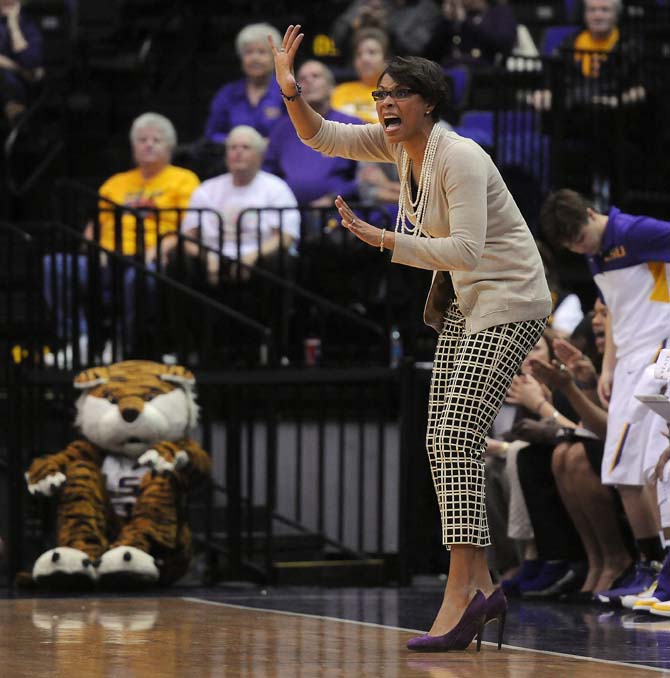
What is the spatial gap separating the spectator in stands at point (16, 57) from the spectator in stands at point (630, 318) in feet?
21.5

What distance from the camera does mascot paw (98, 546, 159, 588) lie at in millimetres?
7883

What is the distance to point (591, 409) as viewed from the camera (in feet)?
25.2

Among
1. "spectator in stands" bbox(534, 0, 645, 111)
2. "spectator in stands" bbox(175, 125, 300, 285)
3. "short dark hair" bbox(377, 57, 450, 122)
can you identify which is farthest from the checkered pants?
"spectator in stands" bbox(534, 0, 645, 111)

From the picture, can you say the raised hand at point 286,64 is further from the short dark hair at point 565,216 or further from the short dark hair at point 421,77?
the short dark hair at point 565,216

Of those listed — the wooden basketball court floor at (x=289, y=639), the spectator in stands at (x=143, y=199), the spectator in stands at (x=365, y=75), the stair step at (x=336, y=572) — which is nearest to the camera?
the wooden basketball court floor at (x=289, y=639)

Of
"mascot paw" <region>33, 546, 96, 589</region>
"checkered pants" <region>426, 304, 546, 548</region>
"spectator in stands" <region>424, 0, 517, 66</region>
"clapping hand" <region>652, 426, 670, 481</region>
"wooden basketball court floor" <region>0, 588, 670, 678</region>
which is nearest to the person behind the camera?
"wooden basketball court floor" <region>0, 588, 670, 678</region>

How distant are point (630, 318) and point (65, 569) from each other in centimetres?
284

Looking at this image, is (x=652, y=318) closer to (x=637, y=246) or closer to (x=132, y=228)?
(x=637, y=246)

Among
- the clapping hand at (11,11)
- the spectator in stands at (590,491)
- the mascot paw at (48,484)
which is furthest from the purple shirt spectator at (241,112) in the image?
the spectator in stands at (590,491)

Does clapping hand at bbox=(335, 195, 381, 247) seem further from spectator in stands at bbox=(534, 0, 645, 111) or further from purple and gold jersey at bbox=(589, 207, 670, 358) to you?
spectator in stands at bbox=(534, 0, 645, 111)

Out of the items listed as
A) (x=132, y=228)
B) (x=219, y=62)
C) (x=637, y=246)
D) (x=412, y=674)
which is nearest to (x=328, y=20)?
(x=219, y=62)

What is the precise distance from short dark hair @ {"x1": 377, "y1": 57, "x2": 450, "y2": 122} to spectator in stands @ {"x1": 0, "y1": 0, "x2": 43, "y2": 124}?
7849mm

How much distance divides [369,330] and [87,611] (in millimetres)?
3553

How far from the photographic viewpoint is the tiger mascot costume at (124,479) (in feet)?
26.0
